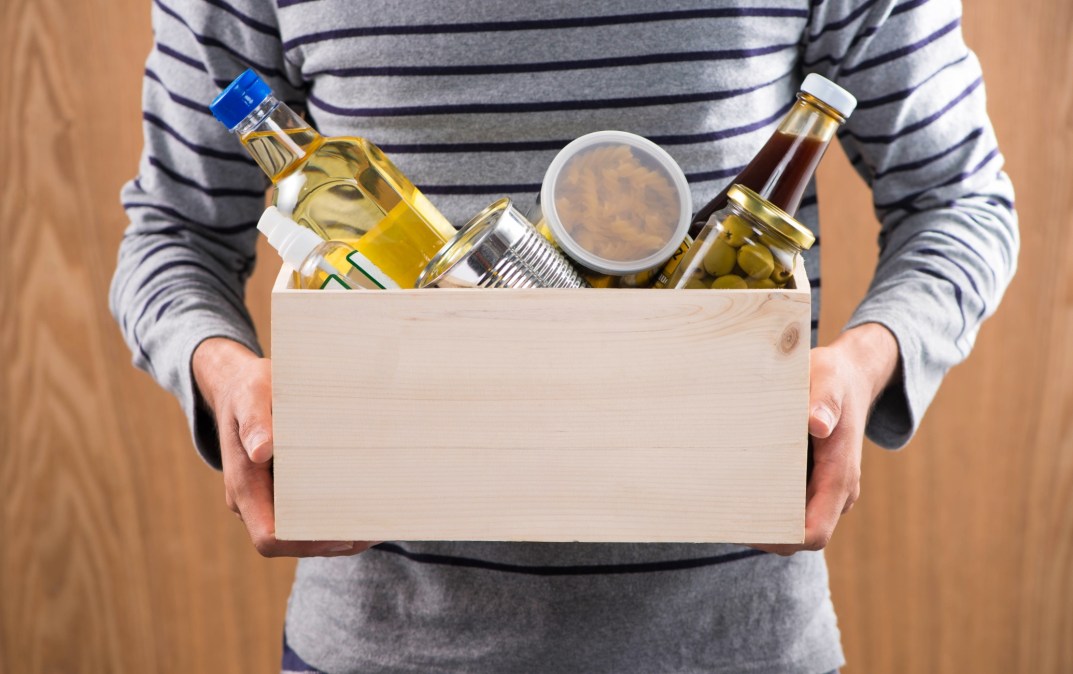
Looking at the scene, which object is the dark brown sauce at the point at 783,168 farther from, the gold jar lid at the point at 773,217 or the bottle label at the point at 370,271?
the bottle label at the point at 370,271

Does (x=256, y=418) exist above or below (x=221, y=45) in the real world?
Answer: below

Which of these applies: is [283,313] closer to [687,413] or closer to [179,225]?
[687,413]

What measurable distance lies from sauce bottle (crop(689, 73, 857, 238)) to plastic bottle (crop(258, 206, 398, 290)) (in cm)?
16

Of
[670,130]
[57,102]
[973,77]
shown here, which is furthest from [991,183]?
[57,102]

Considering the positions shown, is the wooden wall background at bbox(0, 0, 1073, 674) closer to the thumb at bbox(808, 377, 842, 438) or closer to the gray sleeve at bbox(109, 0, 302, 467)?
the gray sleeve at bbox(109, 0, 302, 467)

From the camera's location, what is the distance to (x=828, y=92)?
0.46m

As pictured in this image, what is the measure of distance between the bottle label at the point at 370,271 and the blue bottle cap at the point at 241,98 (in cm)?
9

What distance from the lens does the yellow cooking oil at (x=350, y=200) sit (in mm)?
481

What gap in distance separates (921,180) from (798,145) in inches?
8.4

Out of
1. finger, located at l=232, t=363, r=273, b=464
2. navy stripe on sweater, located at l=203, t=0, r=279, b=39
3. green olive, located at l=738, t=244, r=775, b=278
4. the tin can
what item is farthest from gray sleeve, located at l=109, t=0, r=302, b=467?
green olive, located at l=738, t=244, r=775, b=278

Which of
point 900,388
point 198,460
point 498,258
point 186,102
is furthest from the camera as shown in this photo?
point 198,460

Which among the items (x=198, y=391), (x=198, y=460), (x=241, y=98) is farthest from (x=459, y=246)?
(x=198, y=460)

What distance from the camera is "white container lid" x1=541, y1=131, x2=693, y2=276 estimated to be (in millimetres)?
458

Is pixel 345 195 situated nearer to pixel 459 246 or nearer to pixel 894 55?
pixel 459 246
